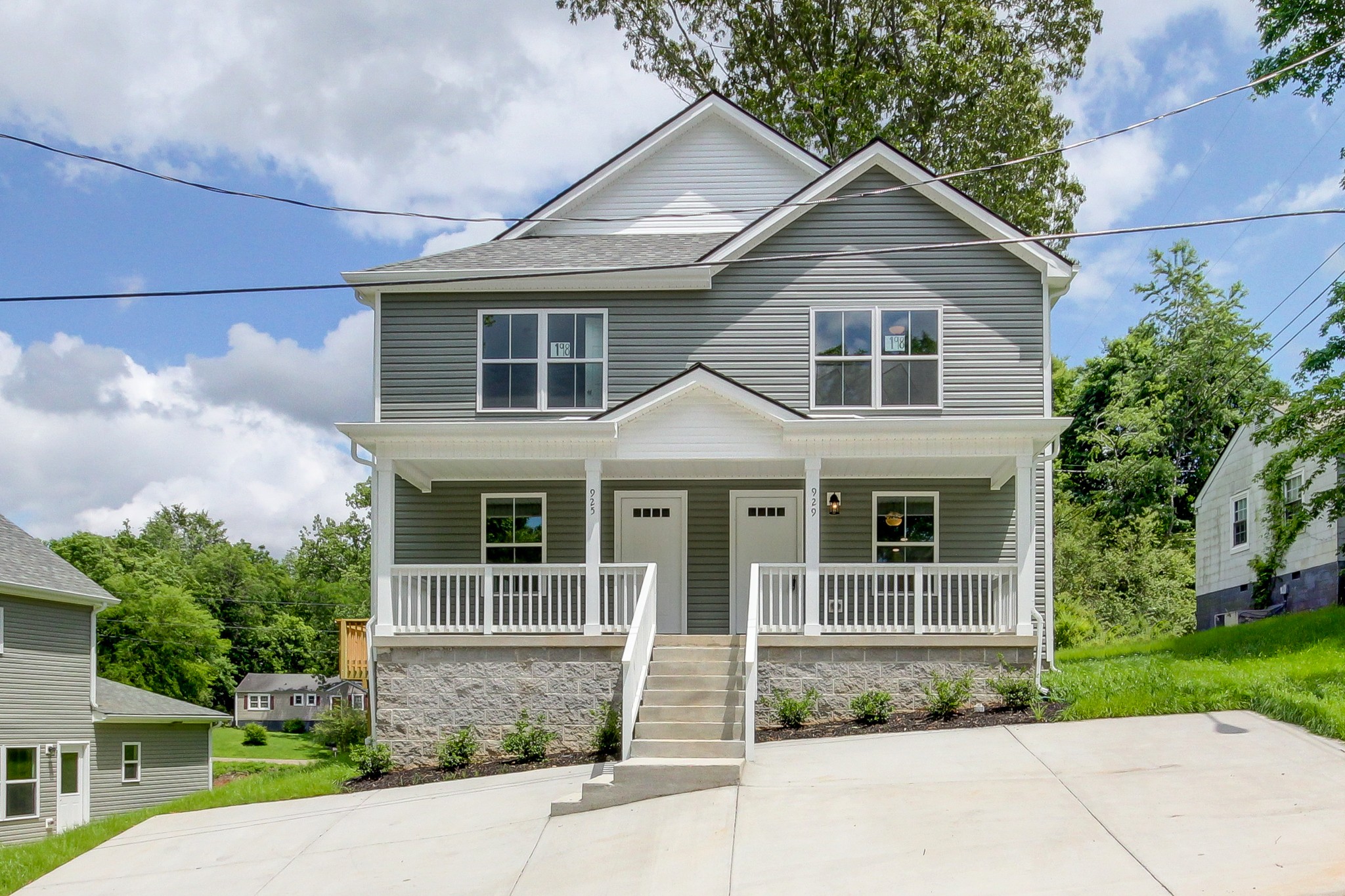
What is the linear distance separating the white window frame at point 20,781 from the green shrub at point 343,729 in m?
5.46

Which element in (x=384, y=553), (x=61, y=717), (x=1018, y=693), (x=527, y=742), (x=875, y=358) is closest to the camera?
(x=1018, y=693)

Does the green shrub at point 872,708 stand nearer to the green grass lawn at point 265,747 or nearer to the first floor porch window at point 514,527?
the first floor porch window at point 514,527

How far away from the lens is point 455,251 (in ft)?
61.3

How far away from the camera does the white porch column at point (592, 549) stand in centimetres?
1473

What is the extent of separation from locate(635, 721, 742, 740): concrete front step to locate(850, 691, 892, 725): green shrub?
189 cm

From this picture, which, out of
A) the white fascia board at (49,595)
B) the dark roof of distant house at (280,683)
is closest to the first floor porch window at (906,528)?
the white fascia board at (49,595)

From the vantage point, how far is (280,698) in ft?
233

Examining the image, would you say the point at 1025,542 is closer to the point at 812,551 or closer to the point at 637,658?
the point at 812,551

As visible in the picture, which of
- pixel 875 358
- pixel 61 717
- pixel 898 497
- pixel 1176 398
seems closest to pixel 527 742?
pixel 898 497

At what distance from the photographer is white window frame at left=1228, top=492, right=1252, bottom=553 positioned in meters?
27.1

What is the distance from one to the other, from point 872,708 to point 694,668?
2039 mm

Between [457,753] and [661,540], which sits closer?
[457,753]

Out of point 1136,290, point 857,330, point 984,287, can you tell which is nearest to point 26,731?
point 857,330

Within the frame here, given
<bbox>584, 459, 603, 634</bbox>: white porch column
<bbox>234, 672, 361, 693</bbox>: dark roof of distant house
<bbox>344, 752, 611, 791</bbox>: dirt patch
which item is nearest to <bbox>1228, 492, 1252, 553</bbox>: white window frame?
<bbox>584, 459, 603, 634</bbox>: white porch column
